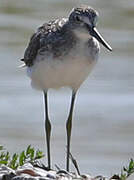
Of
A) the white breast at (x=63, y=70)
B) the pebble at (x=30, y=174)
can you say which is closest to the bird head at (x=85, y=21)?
the white breast at (x=63, y=70)

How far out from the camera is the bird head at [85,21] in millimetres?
11828

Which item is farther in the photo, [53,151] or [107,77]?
[107,77]

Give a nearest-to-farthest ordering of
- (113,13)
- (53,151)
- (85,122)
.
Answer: (53,151), (85,122), (113,13)

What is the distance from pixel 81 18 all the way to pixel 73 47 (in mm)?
338

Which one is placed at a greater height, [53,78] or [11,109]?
[53,78]

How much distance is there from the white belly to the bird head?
338 millimetres

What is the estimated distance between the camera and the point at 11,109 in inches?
653

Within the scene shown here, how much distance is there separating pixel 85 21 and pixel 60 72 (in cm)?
65

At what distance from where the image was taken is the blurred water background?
15109 millimetres

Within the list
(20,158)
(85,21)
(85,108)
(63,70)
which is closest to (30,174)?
(20,158)

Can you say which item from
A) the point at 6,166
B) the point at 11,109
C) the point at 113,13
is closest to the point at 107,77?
the point at 11,109

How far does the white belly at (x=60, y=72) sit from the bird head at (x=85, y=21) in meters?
0.34

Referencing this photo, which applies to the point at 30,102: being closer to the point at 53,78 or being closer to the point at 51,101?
the point at 51,101

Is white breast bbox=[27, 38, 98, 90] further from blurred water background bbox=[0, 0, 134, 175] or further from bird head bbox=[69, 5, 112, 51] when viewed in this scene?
blurred water background bbox=[0, 0, 134, 175]
